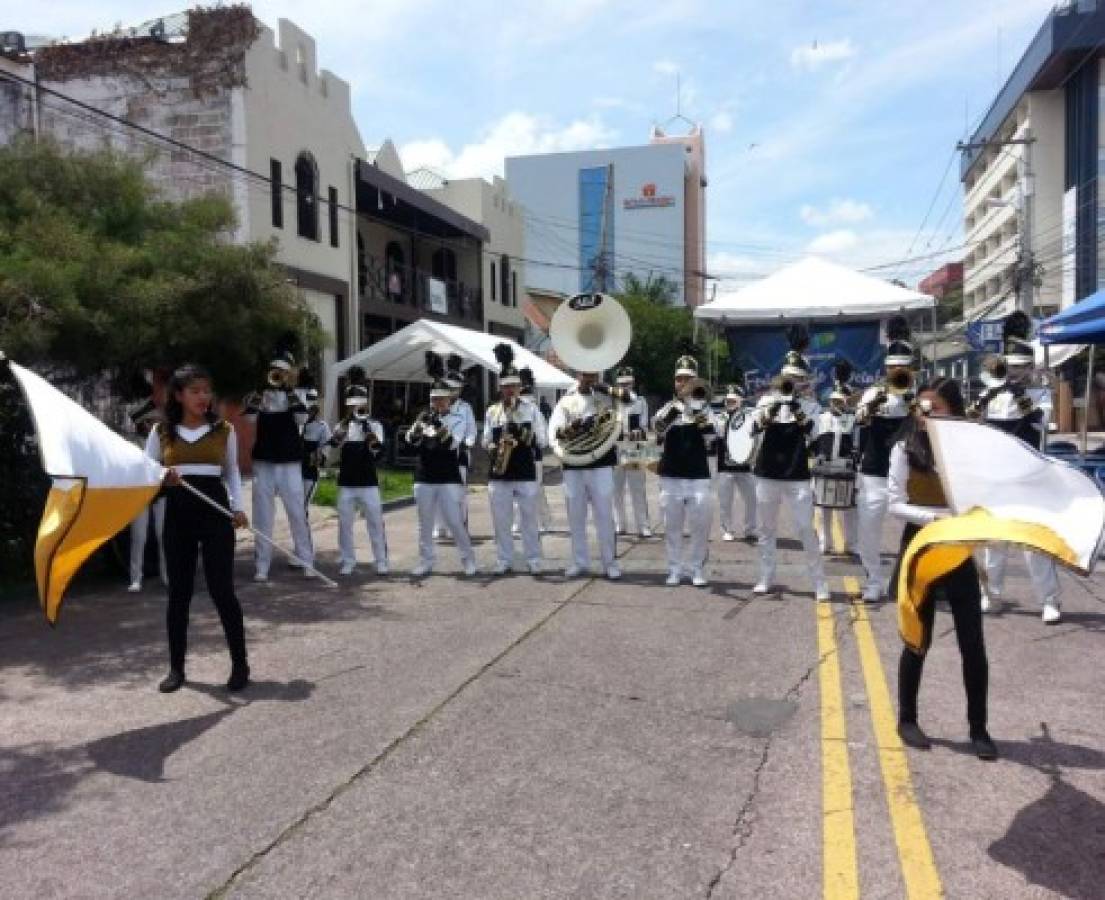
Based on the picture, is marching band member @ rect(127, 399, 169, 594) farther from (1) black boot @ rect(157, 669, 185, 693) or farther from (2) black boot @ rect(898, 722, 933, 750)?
(2) black boot @ rect(898, 722, 933, 750)

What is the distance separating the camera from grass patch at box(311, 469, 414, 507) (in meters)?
16.4

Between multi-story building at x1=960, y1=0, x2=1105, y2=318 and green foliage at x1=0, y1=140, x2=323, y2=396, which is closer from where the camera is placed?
green foliage at x1=0, y1=140, x2=323, y2=396

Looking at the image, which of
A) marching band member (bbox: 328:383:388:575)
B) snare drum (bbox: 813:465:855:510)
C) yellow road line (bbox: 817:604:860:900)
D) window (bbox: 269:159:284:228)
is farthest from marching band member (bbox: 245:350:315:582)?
window (bbox: 269:159:284:228)

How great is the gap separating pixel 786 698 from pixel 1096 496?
2.12 m

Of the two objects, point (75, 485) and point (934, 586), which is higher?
point (75, 485)

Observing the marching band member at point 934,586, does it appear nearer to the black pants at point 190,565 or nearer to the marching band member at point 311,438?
the black pants at point 190,565

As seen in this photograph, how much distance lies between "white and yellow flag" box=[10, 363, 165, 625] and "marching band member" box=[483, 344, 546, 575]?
4171 mm

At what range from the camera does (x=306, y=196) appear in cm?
2191

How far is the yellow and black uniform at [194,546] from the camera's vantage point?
5.92 m

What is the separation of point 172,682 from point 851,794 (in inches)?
154

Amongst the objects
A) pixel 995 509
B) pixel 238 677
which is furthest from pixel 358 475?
pixel 995 509

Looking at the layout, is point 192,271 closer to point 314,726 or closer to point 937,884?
point 314,726

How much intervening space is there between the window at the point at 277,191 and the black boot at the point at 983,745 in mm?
18712

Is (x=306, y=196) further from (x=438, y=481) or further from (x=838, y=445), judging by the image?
(x=838, y=445)
